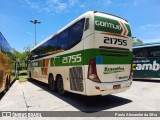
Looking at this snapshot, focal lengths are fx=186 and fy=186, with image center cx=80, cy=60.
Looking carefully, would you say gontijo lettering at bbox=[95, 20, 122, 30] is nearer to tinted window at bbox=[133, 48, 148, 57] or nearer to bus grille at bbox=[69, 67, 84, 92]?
bus grille at bbox=[69, 67, 84, 92]

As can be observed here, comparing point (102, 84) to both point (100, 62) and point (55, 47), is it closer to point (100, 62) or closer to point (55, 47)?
point (100, 62)

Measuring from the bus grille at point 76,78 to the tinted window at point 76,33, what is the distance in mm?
1113

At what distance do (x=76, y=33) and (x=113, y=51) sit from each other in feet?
5.82

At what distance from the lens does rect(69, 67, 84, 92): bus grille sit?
23.7 feet

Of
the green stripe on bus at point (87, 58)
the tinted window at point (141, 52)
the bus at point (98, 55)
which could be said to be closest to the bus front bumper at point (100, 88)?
the bus at point (98, 55)

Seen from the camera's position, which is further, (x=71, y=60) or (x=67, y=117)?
(x=71, y=60)

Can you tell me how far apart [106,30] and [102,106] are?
9.52 ft

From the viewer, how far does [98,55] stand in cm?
673

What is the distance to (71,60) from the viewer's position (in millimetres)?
8094

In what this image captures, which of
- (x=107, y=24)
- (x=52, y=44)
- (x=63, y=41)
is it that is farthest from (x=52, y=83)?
(x=107, y=24)

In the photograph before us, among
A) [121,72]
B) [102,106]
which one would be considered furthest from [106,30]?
[102,106]

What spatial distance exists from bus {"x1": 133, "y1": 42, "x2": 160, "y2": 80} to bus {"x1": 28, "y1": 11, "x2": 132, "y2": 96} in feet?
23.3

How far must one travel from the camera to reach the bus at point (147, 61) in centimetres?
1407

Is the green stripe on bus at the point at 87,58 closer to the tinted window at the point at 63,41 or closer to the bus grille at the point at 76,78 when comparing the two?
the bus grille at the point at 76,78
